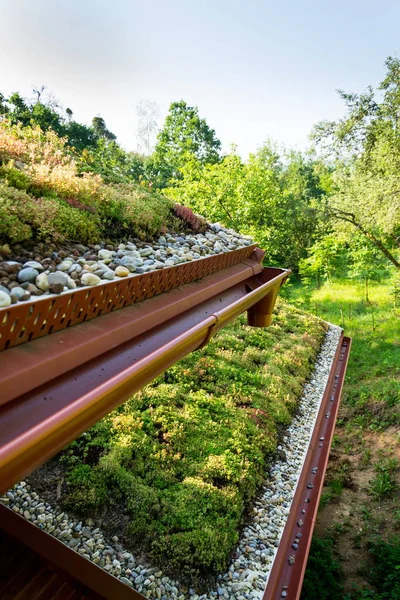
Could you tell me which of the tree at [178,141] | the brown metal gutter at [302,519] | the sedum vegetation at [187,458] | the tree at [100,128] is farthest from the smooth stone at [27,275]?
the tree at [100,128]

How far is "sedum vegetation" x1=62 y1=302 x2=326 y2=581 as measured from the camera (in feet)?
10.7

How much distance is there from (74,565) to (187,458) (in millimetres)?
1833

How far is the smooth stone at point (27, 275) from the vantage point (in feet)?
5.27

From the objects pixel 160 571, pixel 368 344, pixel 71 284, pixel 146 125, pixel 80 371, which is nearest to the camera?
pixel 80 371

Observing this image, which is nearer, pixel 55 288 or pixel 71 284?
pixel 55 288

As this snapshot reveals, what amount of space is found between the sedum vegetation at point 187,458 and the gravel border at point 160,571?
113mm

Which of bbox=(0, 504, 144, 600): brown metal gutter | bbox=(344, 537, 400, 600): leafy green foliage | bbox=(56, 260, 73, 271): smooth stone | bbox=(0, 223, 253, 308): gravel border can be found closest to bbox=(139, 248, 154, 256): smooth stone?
bbox=(0, 223, 253, 308): gravel border

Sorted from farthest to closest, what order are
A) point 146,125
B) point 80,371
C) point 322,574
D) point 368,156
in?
1. point 146,125
2. point 368,156
3. point 322,574
4. point 80,371

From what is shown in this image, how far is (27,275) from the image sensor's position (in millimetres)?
1621

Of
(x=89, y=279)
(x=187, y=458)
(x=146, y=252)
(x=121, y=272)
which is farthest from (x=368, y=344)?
(x=89, y=279)

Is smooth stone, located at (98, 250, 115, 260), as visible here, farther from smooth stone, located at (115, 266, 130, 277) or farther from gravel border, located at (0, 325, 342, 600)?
gravel border, located at (0, 325, 342, 600)

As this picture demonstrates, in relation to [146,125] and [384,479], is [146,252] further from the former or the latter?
[146,125]

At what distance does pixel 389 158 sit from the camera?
7.87m

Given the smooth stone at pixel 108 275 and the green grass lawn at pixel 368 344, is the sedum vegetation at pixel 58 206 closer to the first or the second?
the smooth stone at pixel 108 275
